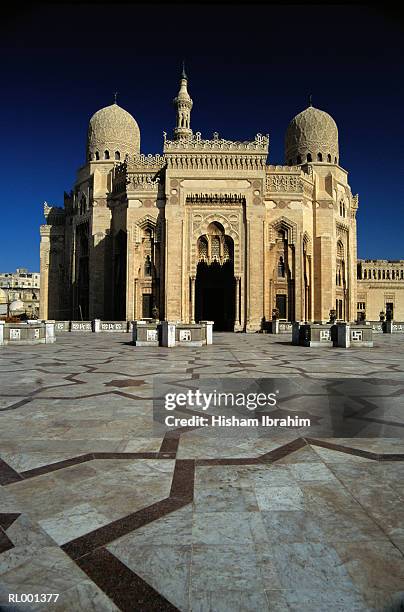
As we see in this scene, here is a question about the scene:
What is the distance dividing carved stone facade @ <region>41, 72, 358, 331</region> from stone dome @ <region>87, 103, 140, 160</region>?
0.08 m

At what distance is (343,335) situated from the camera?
14523mm

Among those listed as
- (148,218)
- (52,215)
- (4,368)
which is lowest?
(4,368)

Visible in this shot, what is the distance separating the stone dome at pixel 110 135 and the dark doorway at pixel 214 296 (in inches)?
461

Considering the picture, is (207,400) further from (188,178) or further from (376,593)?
(188,178)

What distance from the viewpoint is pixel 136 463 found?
10.3 ft

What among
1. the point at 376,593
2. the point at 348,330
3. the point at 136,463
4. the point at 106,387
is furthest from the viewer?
the point at 348,330

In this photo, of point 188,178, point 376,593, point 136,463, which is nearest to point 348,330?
point 136,463

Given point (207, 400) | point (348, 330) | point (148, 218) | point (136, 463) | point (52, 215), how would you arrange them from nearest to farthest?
point (136, 463)
point (207, 400)
point (348, 330)
point (148, 218)
point (52, 215)

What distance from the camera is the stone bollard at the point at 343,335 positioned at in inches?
569

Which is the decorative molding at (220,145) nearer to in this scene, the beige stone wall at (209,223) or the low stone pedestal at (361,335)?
the beige stone wall at (209,223)

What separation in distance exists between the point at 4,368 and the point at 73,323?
54.9 feet

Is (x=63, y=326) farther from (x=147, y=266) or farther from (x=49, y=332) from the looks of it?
(x=49, y=332)

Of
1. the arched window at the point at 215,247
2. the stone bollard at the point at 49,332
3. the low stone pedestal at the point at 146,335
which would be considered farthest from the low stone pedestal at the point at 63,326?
the low stone pedestal at the point at 146,335

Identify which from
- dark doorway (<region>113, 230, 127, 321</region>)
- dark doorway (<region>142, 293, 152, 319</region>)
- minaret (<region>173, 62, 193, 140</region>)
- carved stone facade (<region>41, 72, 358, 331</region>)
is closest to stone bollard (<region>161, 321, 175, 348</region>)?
carved stone facade (<region>41, 72, 358, 331</region>)
